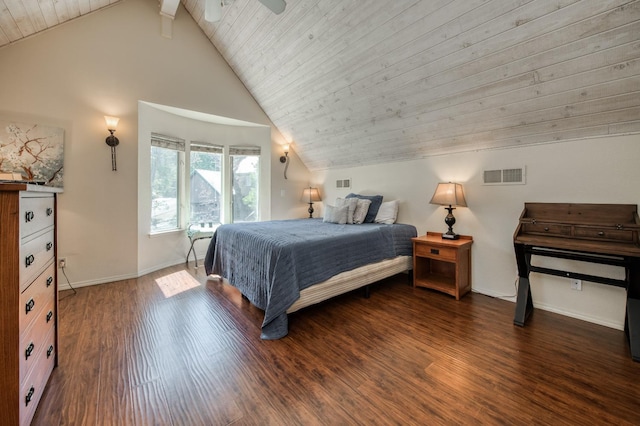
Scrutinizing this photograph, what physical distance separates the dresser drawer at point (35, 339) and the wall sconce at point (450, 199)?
339 cm

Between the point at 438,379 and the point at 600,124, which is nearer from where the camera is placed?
the point at 438,379

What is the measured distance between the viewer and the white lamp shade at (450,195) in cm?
293

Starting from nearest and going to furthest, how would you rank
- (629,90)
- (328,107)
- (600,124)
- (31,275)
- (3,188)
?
(3,188) → (31,275) → (629,90) → (600,124) → (328,107)

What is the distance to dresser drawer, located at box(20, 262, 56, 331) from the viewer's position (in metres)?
1.15

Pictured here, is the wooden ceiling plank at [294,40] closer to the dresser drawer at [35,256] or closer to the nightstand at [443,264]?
the nightstand at [443,264]

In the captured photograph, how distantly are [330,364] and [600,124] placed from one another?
294 centimetres

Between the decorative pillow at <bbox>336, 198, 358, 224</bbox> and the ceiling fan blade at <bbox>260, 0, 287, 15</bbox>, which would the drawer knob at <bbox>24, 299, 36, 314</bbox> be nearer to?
the ceiling fan blade at <bbox>260, 0, 287, 15</bbox>

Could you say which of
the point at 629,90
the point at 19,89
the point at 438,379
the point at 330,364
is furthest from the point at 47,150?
the point at 629,90

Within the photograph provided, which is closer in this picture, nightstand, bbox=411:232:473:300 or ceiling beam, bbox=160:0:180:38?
nightstand, bbox=411:232:473:300

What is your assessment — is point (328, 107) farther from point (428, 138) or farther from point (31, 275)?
point (31, 275)

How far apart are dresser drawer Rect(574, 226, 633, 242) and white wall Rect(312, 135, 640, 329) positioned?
0.88ft

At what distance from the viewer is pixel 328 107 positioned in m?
3.62

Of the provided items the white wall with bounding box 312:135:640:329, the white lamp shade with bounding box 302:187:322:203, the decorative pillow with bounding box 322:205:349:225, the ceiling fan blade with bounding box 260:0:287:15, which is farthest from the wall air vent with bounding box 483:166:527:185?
the white lamp shade with bounding box 302:187:322:203

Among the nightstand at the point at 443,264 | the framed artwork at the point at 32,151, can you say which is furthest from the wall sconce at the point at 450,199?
the framed artwork at the point at 32,151
